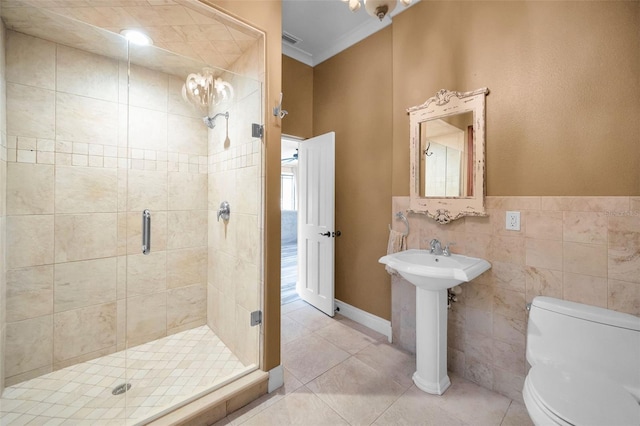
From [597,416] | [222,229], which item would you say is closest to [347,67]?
[222,229]

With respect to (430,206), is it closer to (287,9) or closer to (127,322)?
(287,9)

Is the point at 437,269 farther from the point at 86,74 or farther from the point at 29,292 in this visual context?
the point at 86,74

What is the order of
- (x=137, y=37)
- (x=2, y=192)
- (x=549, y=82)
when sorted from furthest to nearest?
(x=137, y=37)
(x=2, y=192)
(x=549, y=82)

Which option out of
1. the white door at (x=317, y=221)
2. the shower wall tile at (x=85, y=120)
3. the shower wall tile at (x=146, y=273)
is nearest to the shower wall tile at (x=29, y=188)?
the shower wall tile at (x=85, y=120)

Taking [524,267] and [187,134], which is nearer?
[524,267]

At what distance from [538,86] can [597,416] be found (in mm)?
1656

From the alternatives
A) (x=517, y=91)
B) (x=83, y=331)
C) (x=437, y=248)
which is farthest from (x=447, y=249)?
(x=83, y=331)

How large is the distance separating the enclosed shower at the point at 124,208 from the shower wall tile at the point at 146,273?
0.03 feet

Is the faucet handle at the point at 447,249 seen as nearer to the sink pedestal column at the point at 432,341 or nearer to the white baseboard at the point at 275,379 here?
the sink pedestal column at the point at 432,341

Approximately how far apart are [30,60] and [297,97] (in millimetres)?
2116

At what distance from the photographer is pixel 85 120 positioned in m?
1.99

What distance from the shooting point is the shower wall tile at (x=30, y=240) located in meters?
1.75

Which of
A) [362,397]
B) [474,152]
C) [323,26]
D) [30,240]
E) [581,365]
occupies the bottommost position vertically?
[362,397]

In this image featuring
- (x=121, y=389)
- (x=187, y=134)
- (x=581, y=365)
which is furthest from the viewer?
(x=187, y=134)
